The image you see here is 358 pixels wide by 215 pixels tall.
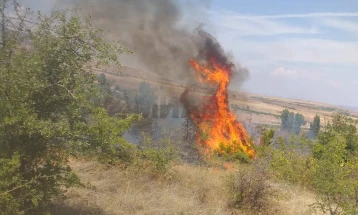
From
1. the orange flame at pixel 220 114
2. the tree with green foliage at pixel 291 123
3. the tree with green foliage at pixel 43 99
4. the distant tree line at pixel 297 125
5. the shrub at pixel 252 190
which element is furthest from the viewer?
the tree with green foliage at pixel 291 123

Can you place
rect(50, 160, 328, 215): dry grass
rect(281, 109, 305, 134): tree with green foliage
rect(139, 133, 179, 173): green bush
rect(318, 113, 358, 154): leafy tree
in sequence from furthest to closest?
rect(281, 109, 305, 134): tree with green foliage
rect(318, 113, 358, 154): leafy tree
rect(139, 133, 179, 173): green bush
rect(50, 160, 328, 215): dry grass

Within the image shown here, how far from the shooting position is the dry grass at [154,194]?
817 cm

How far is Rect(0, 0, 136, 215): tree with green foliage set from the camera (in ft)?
18.2

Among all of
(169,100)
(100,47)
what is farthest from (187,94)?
(100,47)

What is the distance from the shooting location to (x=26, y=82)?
5.54 m

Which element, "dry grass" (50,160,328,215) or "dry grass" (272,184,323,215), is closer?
"dry grass" (50,160,328,215)

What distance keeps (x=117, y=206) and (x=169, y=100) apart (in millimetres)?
20549

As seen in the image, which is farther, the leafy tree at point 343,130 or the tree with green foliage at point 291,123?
the tree with green foliage at point 291,123

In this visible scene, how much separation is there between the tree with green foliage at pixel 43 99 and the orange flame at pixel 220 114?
14.1 metres

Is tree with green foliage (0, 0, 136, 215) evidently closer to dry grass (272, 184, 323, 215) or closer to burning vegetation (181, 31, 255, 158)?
dry grass (272, 184, 323, 215)

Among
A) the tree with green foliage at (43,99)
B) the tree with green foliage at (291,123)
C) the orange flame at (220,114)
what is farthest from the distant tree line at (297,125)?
the tree with green foliage at (43,99)

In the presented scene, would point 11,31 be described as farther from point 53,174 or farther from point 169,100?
point 169,100

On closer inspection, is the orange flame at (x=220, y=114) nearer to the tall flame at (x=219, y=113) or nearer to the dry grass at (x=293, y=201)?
the tall flame at (x=219, y=113)

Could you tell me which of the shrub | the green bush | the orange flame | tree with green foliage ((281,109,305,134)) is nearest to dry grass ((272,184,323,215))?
the shrub
